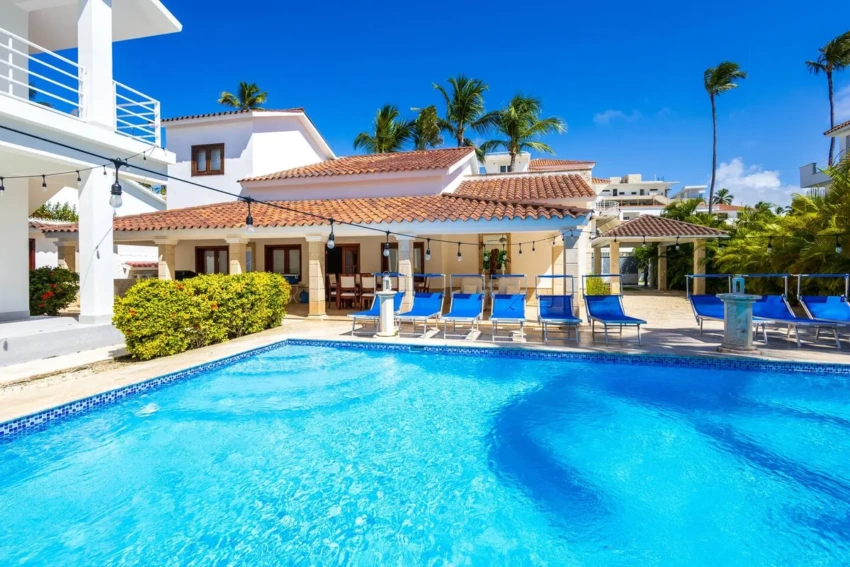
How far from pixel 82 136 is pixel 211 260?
40.2 ft

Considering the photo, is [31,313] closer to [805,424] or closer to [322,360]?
[322,360]

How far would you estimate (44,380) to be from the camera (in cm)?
762

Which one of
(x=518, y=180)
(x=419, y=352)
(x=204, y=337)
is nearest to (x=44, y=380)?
(x=204, y=337)

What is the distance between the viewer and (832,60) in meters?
37.6

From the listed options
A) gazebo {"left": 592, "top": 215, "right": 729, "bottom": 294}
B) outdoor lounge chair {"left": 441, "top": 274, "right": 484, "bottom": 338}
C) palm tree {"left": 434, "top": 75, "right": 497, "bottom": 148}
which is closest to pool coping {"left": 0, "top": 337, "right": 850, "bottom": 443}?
outdoor lounge chair {"left": 441, "top": 274, "right": 484, "bottom": 338}

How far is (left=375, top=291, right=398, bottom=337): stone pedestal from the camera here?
1191cm

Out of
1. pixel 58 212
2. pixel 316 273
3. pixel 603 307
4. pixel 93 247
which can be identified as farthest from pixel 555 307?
pixel 58 212

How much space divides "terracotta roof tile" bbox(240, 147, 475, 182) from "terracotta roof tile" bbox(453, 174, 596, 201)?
4.82 feet

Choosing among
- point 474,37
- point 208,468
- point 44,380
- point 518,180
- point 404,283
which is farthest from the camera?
point 474,37

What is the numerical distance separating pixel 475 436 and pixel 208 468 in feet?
11.8

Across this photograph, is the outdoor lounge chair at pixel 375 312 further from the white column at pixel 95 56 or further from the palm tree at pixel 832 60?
the palm tree at pixel 832 60

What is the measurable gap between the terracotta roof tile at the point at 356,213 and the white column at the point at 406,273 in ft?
2.68

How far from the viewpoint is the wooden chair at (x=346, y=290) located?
17266mm

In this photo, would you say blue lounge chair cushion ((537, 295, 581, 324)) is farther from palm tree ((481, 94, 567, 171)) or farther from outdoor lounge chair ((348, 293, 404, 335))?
palm tree ((481, 94, 567, 171))
